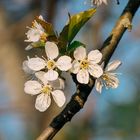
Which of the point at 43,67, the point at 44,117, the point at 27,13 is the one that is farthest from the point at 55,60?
the point at 27,13

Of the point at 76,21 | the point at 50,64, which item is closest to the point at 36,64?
the point at 50,64

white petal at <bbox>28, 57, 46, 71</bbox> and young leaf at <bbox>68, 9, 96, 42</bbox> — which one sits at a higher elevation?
young leaf at <bbox>68, 9, 96, 42</bbox>

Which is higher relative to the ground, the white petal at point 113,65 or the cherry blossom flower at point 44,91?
the cherry blossom flower at point 44,91

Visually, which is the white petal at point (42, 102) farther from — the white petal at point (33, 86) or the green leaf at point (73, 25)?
the green leaf at point (73, 25)

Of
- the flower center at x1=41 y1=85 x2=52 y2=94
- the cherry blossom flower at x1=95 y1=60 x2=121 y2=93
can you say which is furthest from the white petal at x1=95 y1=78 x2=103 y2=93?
the flower center at x1=41 y1=85 x2=52 y2=94

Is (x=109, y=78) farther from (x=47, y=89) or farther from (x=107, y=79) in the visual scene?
(x=47, y=89)

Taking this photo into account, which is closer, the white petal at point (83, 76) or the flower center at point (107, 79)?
the white petal at point (83, 76)

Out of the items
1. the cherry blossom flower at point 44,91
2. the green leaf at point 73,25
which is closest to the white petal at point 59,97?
the cherry blossom flower at point 44,91

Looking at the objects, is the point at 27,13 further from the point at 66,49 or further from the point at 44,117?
the point at 66,49

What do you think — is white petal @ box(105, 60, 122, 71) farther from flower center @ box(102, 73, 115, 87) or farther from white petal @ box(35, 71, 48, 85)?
white petal @ box(35, 71, 48, 85)
